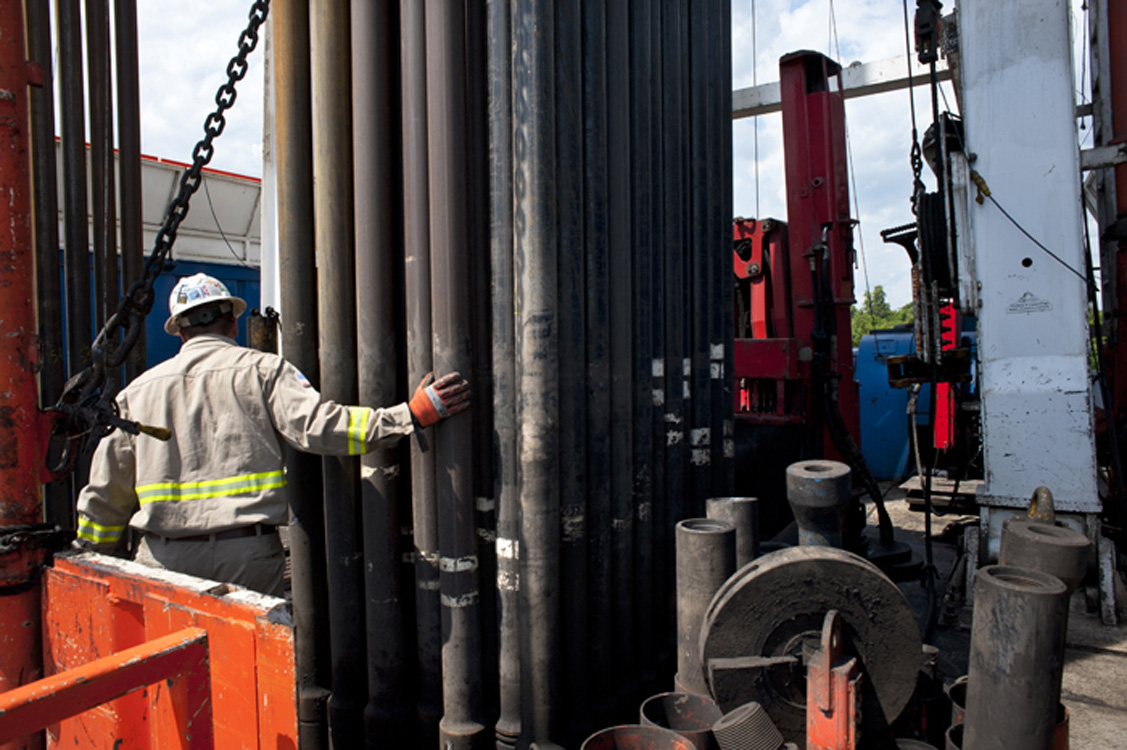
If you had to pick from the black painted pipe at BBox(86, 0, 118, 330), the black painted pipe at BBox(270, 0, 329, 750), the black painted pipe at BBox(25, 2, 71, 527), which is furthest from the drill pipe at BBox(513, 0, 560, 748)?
the black painted pipe at BBox(86, 0, 118, 330)

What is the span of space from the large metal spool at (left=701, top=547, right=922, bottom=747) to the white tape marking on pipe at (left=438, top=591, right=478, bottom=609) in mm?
969

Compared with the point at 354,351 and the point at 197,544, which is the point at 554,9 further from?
the point at 197,544

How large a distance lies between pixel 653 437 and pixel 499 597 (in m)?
1.14

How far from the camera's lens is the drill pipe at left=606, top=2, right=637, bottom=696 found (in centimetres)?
314

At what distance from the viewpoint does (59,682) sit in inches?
60.4

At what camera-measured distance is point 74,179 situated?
12.0ft

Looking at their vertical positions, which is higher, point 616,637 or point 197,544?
point 197,544

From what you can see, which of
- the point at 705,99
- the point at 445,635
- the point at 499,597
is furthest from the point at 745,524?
the point at 705,99

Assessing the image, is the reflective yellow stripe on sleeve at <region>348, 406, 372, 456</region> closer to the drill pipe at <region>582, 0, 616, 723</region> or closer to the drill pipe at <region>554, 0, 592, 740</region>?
the drill pipe at <region>554, 0, 592, 740</region>

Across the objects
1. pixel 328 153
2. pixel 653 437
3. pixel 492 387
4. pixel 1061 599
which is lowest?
pixel 1061 599

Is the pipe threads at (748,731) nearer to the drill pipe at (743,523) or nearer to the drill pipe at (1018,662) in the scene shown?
the drill pipe at (1018,662)

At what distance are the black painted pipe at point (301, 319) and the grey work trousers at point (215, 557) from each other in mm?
323

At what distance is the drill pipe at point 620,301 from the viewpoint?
124 inches

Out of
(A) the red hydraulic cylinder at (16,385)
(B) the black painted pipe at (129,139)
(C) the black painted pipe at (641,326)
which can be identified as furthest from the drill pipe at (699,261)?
(B) the black painted pipe at (129,139)
